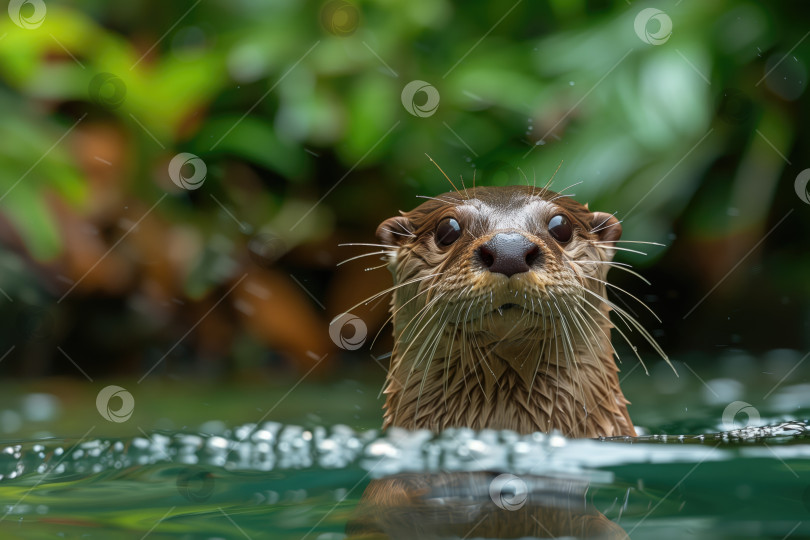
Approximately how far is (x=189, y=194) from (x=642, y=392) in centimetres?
238

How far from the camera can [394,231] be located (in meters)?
2.61

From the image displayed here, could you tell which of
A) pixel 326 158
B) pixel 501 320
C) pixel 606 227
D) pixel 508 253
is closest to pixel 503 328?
pixel 501 320

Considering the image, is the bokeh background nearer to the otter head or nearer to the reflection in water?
the otter head

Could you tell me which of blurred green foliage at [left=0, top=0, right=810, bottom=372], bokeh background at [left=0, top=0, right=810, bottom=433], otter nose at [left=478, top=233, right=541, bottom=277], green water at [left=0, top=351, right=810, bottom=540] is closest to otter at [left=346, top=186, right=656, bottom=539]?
otter nose at [left=478, top=233, right=541, bottom=277]

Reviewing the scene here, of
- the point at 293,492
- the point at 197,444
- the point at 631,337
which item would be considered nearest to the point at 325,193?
the point at 631,337

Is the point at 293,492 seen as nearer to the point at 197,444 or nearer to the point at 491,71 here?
the point at 197,444

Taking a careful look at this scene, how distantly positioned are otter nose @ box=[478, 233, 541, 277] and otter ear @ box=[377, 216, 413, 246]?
0.58 metres

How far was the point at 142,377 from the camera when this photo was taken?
4684 millimetres

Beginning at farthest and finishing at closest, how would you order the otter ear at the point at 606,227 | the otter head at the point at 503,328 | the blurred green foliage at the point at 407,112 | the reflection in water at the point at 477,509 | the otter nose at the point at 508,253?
the blurred green foliage at the point at 407,112 → the otter ear at the point at 606,227 → the otter head at the point at 503,328 → the otter nose at the point at 508,253 → the reflection in water at the point at 477,509

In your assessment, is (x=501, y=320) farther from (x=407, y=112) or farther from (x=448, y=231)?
(x=407, y=112)

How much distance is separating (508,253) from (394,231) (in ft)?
2.20

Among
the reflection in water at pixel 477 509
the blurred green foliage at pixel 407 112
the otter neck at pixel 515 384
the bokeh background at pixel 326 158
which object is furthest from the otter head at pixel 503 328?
the bokeh background at pixel 326 158

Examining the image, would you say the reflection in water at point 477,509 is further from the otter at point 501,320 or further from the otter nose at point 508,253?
the otter nose at point 508,253

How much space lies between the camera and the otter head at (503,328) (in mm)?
2111
